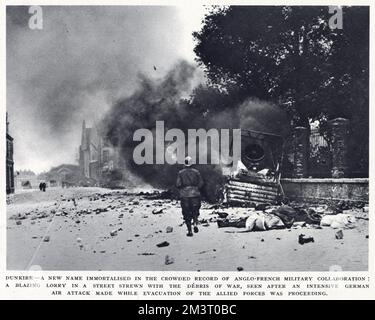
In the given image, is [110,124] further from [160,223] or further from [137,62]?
[160,223]

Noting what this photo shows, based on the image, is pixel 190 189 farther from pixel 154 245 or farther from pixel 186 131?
pixel 154 245

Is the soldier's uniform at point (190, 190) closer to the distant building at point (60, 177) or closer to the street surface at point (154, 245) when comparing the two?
the street surface at point (154, 245)

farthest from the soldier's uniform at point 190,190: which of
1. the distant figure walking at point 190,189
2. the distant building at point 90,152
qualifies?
the distant building at point 90,152

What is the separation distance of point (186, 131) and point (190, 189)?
120 cm

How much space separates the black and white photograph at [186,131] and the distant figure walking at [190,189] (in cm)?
2

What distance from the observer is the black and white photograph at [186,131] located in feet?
22.8

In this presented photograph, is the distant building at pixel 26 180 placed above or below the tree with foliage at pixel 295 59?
below

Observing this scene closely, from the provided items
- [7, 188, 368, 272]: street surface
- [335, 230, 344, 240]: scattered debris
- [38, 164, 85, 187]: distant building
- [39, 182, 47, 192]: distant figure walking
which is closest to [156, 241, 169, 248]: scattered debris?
[7, 188, 368, 272]: street surface

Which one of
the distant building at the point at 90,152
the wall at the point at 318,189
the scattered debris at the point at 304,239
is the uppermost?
the distant building at the point at 90,152

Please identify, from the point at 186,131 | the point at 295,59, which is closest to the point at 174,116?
the point at 186,131

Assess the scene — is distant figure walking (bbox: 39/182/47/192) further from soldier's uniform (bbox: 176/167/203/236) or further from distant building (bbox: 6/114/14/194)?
soldier's uniform (bbox: 176/167/203/236)

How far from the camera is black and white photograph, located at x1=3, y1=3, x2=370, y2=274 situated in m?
6.95

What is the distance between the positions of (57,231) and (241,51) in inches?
214

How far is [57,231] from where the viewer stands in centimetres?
736
